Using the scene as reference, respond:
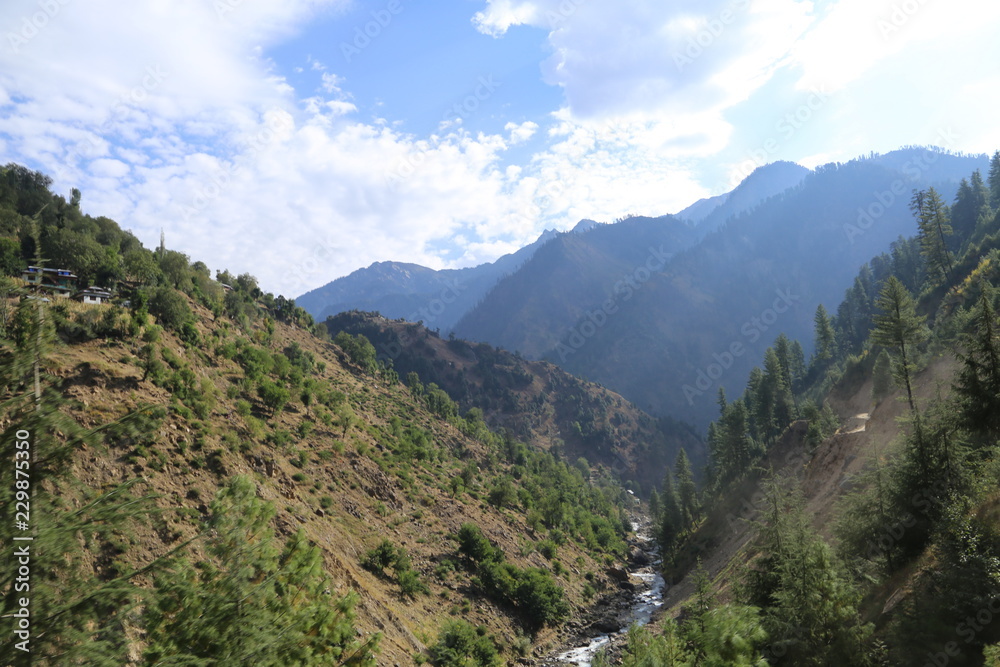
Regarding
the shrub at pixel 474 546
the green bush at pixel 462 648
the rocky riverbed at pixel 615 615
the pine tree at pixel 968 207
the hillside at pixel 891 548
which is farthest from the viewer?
the pine tree at pixel 968 207

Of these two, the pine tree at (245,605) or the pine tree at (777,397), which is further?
the pine tree at (777,397)

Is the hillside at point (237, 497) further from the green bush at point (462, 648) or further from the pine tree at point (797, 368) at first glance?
the pine tree at point (797, 368)

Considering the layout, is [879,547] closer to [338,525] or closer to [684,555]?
[338,525]

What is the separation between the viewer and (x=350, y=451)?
61.0 meters

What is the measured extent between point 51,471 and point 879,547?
33.2 m

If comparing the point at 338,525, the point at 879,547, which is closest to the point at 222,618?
the point at 879,547

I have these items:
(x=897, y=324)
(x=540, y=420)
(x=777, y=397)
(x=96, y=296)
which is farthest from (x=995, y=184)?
(x=96, y=296)

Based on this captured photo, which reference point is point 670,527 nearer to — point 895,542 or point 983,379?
point 895,542

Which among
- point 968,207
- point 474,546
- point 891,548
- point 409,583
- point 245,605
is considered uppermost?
point 968,207

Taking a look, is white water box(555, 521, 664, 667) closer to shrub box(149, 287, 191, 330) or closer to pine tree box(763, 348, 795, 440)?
pine tree box(763, 348, 795, 440)

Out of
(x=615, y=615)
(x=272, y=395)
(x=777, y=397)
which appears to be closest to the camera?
(x=272, y=395)

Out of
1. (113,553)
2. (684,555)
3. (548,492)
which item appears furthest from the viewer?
(548,492)

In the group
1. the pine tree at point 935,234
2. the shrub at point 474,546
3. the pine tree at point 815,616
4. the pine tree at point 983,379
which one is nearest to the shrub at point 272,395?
the shrub at point 474,546

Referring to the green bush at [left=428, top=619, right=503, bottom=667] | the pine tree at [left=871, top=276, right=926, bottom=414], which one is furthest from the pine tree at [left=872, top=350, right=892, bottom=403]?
the green bush at [left=428, top=619, right=503, bottom=667]
